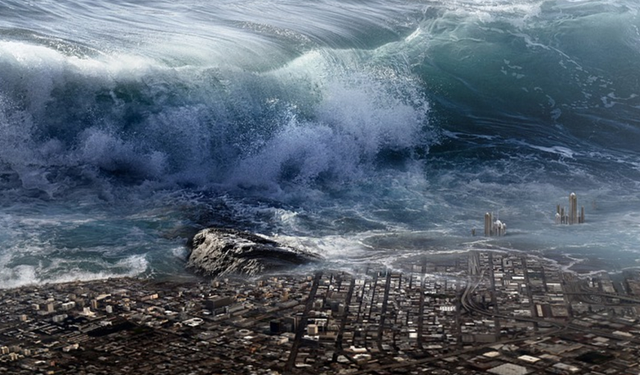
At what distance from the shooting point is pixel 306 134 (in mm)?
33594

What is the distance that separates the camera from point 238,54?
36.4 metres

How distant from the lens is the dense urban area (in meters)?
19.0

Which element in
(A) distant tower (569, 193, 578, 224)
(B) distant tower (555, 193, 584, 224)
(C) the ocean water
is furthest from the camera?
(A) distant tower (569, 193, 578, 224)

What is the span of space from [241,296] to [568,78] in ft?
67.8

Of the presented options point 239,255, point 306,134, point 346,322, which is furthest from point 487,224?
point 306,134

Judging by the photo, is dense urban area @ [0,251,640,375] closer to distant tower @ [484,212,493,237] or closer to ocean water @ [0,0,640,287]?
ocean water @ [0,0,640,287]

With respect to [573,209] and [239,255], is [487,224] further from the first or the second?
[239,255]

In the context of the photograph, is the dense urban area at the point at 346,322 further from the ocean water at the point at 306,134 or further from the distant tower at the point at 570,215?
the distant tower at the point at 570,215

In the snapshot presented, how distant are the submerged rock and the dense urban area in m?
0.65

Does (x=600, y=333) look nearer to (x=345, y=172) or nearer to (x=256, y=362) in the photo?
(x=256, y=362)

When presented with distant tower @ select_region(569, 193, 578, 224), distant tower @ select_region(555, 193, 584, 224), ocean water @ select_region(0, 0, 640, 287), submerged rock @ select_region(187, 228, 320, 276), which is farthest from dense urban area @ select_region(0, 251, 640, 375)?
distant tower @ select_region(569, 193, 578, 224)

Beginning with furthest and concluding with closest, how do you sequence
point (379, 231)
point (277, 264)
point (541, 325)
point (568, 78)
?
point (568, 78), point (379, 231), point (277, 264), point (541, 325)

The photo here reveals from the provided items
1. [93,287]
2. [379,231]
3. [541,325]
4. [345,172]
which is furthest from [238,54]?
[541,325]

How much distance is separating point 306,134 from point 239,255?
9.16 metres
